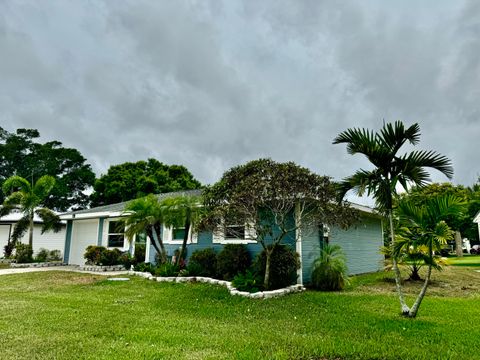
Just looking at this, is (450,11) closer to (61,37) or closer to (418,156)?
(418,156)

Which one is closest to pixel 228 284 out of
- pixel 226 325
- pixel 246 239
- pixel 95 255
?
pixel 246 239

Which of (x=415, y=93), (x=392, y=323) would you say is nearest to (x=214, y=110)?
(x=415, y=93)

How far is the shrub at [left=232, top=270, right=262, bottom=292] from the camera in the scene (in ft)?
29.4

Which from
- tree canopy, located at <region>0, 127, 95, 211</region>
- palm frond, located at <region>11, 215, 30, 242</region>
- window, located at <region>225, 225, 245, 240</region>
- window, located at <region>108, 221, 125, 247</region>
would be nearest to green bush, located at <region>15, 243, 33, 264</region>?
palm frond, located at <region>11, 215, 30, 242</region>

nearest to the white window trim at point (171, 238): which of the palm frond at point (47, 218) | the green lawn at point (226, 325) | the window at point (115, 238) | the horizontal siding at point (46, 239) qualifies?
the green lawn at point (226, 325)

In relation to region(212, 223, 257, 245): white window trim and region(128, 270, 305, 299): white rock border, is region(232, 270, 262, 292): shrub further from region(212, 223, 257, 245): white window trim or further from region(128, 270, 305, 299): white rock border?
region(212, 223, 257, 245): white window trim

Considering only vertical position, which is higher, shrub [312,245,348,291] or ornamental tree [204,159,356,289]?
ornamental tree [204,159,356,289]

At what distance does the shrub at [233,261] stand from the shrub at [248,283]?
1.28 meters

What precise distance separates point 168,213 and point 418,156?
8.27 meters

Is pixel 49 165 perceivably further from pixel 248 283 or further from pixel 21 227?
pixel 248 283

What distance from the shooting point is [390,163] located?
260 inches

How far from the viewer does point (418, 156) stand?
252 inches

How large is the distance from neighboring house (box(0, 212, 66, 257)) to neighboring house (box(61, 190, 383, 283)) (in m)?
4.11

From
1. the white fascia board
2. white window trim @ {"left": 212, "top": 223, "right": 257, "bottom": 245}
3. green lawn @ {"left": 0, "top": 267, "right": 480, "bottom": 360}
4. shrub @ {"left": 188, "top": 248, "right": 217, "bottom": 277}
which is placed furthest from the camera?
the white fascia board
